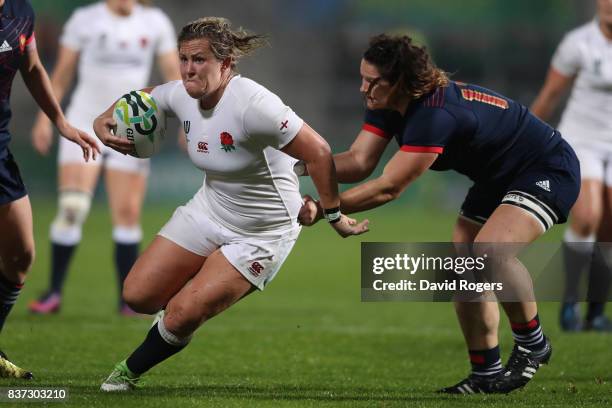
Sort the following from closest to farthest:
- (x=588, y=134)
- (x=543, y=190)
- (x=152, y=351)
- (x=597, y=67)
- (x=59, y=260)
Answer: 1. (x=152, y=351)
2. (x=543, y=190)
3. (x=597, y=67)
4. (x=588, y=134)
5. (x=59, y=260)

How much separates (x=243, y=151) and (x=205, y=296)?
30.0 inches

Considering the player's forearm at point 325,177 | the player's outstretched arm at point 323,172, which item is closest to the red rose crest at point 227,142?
the player's outstretched arm at point 323,172

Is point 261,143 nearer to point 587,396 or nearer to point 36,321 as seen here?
point 587,396

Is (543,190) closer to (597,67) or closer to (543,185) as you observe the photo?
(543,185)

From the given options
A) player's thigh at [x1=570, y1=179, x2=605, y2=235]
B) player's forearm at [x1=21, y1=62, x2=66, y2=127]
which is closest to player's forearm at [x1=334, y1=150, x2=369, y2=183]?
player's forearm at [x1=21, y1=62, x2=66, y2=127]

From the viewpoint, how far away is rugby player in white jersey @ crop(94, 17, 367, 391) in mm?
5812

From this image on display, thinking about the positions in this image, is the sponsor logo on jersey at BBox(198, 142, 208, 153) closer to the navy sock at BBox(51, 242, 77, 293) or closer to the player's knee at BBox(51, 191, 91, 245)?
the player's knee at BBox(51, 191, 91, 245)

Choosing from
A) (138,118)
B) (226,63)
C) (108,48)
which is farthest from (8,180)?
(108,48)

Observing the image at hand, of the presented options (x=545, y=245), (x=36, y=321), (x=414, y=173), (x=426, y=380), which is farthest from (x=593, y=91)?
(x=36, y=321)

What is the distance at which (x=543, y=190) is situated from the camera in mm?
6254

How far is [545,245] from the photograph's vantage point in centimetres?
721

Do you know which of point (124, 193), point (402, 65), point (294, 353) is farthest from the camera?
point (124, 193)

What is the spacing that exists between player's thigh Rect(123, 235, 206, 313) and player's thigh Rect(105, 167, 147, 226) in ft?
12.5

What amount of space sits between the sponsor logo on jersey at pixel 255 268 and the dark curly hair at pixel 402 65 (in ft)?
3.65
